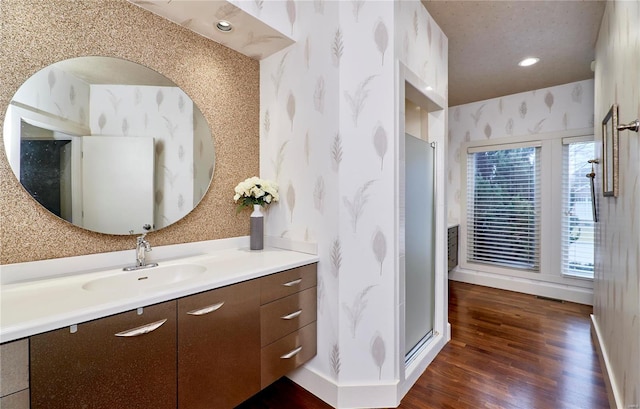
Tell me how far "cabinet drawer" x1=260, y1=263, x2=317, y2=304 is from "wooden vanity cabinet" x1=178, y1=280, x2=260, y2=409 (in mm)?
49

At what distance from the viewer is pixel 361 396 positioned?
5.45 ft

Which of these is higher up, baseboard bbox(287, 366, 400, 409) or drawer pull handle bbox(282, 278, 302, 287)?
drawer pull handle bbox(282, 278, 302, 287)

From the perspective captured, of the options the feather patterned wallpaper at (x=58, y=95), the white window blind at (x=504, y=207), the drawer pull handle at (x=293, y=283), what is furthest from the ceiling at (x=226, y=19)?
the white window blind at (x=504, y=207)

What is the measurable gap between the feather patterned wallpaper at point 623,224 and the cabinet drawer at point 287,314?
148 centimetres

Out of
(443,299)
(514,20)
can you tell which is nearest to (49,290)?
(443,299)

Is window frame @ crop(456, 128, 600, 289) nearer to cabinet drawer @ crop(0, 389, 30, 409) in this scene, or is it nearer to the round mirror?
the round mirror

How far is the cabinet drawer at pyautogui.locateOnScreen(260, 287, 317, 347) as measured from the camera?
1.47 metres

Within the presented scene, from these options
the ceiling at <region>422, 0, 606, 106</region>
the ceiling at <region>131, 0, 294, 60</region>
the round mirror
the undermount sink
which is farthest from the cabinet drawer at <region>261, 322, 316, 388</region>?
the ceiling at <region>422, 0, 606, 106</region>

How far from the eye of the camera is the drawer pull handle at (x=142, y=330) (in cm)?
102

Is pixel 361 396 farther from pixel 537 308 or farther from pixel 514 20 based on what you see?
pixel 514 20

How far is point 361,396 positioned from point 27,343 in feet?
5.09

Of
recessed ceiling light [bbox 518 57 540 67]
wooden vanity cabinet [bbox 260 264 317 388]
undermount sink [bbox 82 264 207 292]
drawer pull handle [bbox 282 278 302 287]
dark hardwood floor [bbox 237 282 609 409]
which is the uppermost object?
recessed ceiling light [bbox 518 57 540 67]

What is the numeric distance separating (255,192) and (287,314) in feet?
2.66

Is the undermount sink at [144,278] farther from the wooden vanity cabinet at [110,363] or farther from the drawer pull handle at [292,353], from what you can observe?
the drawer pull handle at [292,353]
